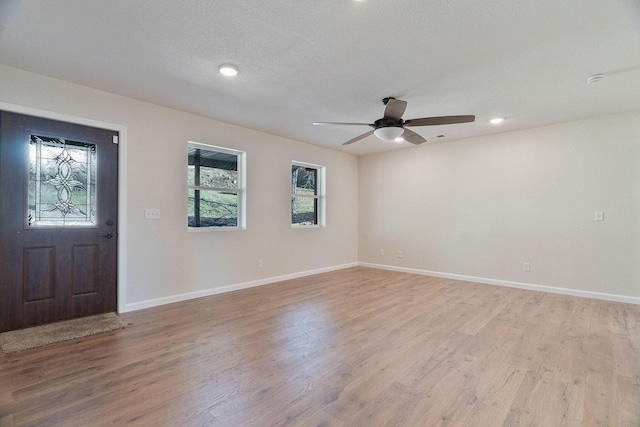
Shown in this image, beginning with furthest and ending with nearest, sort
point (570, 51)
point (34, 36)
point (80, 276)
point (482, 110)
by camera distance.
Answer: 1. point (482, 110)
2. point (80, 276)
3. point (570, 51)
4. point (34, 36)

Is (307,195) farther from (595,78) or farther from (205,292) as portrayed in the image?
(595,78)

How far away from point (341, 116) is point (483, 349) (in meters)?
3.16

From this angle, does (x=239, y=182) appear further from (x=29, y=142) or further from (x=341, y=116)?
(x=29, y=142)

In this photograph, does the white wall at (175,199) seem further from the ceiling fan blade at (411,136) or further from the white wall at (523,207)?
the ceiling fan blade at (411,136)

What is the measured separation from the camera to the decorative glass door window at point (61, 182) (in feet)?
9.75

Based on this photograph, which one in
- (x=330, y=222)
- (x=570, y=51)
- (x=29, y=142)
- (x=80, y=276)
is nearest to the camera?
(x=570, y=51)

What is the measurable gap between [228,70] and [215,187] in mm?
1991

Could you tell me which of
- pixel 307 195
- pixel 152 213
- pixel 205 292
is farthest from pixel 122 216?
pixel 307 195

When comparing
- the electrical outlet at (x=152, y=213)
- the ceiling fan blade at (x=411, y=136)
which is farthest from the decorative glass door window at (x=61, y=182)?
the ceiling fan blade at (x=411, y=136)

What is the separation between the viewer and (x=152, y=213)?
3686 millimetres

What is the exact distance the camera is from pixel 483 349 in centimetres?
251

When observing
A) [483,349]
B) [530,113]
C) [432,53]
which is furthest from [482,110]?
[483,349]

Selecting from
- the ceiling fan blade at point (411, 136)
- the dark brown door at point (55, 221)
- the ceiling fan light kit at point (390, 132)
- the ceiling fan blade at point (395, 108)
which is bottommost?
the dark brown door at point (55, 221)

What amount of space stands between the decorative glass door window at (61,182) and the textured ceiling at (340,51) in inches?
28.8
